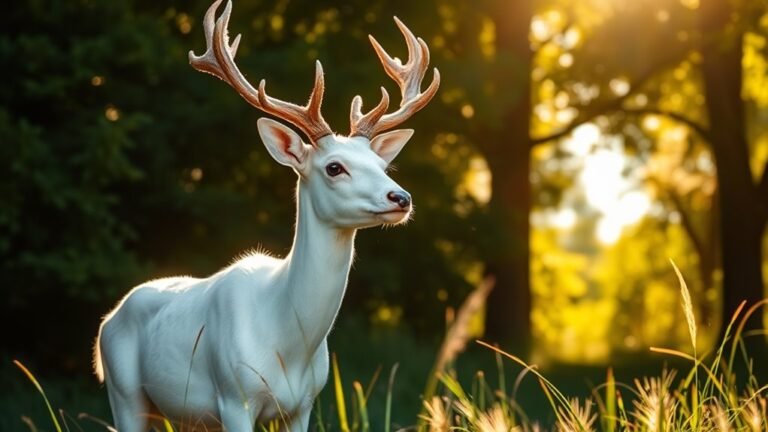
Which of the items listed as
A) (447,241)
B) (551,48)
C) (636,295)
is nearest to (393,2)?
(447,241)

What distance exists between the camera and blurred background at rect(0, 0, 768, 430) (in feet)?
35.7

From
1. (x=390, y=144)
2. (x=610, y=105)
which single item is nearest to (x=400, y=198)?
(x=390, y=144)

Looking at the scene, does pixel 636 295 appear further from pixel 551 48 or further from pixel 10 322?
pixel 10 322

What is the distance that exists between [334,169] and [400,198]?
0.36 meters

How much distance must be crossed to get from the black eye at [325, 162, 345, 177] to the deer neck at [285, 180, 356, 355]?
196 millimetres

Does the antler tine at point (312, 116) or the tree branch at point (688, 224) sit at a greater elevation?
the antler tine at point (312, 116)

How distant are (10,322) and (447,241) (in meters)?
5.47

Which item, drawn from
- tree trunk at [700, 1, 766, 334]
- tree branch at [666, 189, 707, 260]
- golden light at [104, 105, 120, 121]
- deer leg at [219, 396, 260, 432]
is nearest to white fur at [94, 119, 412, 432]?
deer leg at [219, 396, 260, 432]

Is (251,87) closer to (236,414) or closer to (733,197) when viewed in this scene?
(236,414)

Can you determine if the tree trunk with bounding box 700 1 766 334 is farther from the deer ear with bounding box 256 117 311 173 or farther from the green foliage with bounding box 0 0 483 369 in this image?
the deer ear with bounding box 256 117 311 173

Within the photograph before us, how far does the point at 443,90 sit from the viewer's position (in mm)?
14312

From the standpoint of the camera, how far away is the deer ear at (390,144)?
17.1 ft

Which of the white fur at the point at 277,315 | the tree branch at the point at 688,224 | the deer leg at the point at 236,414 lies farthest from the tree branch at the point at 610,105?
the deer leg at the point at 236,414

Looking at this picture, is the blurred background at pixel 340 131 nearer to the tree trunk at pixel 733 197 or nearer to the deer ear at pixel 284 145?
the tree trunk at pixel 733 197
